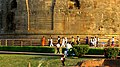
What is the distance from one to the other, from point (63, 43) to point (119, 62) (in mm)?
9128

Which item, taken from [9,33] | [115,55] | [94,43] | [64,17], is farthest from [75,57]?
[9,33]

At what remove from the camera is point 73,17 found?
80.4 feet

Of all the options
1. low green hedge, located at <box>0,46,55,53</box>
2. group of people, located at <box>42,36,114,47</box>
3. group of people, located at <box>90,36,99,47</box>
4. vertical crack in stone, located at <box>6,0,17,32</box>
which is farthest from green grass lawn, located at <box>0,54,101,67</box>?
vertical crack in stone, located at <box>6,0,17,32</box>

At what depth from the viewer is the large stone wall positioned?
24.4m

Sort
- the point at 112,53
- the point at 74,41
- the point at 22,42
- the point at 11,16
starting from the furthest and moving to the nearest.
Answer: the point at 11,16, the point at 22,42, the point at 74,41, the point at 112,53

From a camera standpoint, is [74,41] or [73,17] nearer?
[74,41]

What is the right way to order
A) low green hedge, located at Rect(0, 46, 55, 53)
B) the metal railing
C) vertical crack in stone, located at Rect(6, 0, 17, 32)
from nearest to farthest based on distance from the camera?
low green hedge, located at Rect(0, 46, 55, 53) → the metal railing → vertical crack in stone, located at Rect(6, 0, 17, 32)

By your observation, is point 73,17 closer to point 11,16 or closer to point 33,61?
point 11,16

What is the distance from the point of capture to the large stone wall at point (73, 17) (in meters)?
24.4

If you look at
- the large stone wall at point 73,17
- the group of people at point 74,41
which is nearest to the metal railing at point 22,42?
the group of people at point 74,41

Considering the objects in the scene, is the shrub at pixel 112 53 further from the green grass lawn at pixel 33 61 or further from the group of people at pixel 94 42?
the group of people at pixel 94 42

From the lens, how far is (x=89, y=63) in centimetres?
1296

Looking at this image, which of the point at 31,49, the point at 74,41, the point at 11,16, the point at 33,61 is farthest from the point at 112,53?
the point at 11,16

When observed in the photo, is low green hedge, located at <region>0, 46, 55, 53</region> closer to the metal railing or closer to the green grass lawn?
the metal railing
